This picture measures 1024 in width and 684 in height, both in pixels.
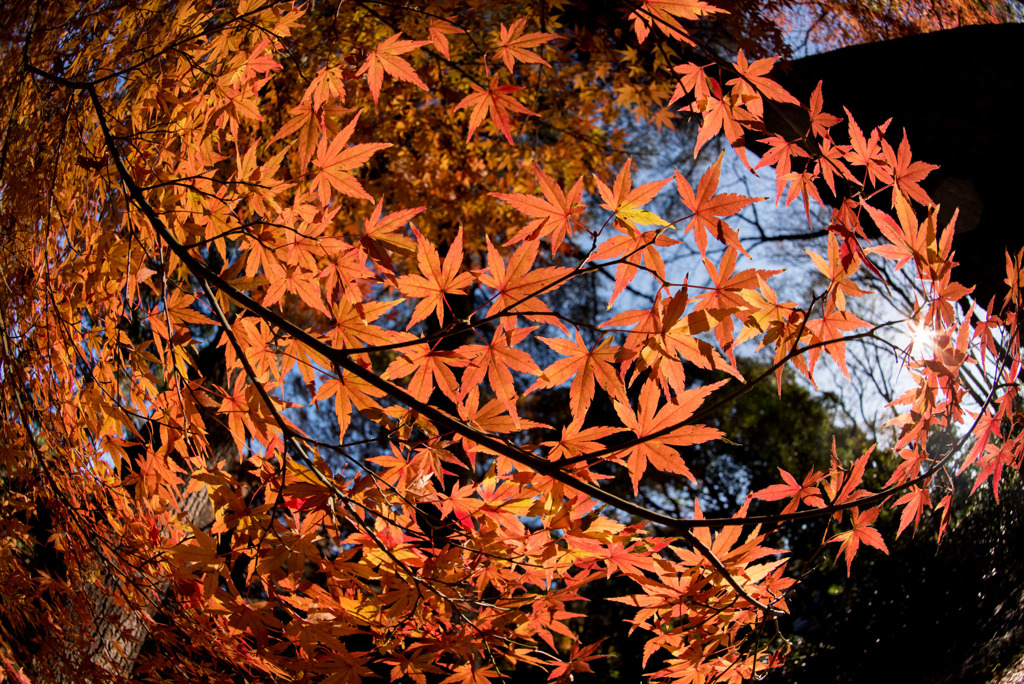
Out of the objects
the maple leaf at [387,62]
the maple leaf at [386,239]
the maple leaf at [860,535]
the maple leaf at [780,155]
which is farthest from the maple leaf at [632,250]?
the maple leaf at [860,535]

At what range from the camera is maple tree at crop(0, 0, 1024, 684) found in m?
0.80

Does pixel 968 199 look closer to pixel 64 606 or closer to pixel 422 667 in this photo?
pixel 422 667

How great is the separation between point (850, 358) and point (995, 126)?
1.10m

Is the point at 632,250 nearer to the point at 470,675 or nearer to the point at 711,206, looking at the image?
the point at 711,206

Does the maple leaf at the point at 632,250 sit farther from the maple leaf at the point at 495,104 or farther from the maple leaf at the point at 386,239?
the maple leaf at the point at 495,104

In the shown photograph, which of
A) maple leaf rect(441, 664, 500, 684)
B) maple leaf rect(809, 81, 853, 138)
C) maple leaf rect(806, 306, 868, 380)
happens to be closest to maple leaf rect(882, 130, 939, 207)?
maple leaf rect(809, 81, 853, 138)

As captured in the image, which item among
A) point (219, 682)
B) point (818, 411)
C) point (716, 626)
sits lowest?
point (219, 682)

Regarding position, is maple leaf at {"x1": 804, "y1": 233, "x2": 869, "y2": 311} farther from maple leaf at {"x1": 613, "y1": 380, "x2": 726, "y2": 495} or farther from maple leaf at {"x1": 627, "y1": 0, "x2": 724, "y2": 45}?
maple leaf at {"x1": 627, "y1": 0, "x2": 724, "y2": 45}

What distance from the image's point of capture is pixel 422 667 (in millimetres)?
969

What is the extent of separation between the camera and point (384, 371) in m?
1.21

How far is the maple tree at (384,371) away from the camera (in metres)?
0.80

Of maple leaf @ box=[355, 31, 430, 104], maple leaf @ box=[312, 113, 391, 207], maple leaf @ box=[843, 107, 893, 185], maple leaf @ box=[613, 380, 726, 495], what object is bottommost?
maple leaf @ box=[613, 380, 726, 495]

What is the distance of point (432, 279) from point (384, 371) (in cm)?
44

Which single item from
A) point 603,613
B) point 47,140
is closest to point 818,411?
point 603,613
